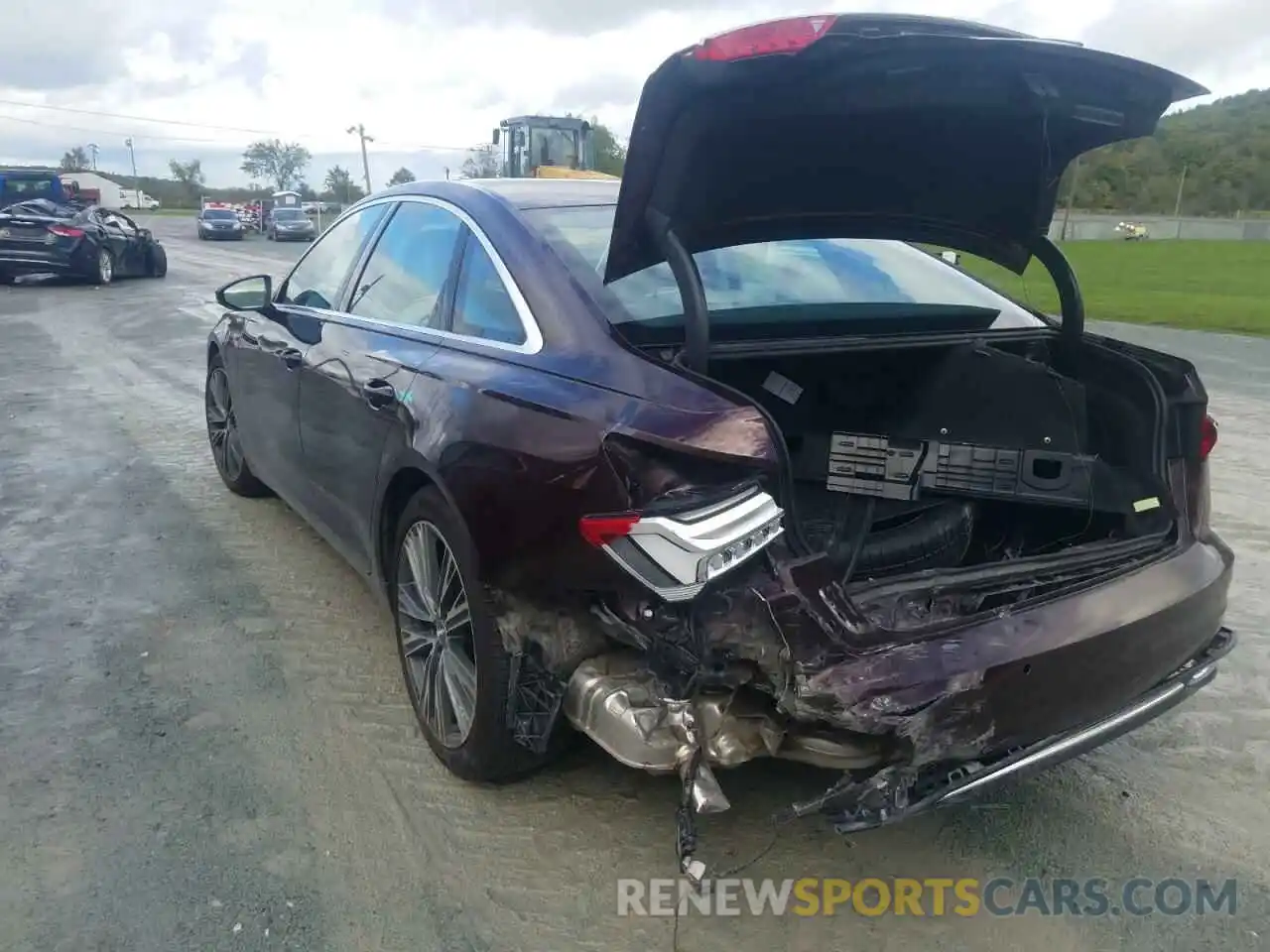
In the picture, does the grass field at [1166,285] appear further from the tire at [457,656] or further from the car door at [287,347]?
the car door at [287,347]

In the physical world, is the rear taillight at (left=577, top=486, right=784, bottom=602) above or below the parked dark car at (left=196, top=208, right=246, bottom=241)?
above

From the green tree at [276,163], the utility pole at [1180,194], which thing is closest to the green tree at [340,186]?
the green tree at [276,163]

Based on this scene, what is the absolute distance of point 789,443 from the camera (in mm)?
3455

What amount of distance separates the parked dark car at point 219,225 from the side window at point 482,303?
1547 inches

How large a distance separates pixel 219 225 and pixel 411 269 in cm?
3903

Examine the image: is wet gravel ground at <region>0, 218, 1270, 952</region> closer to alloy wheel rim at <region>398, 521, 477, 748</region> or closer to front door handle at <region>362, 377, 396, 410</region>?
alloy wheel rim at <region>398, 521, 477, 748</region>

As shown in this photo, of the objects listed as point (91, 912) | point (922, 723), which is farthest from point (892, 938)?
point (91, 912)

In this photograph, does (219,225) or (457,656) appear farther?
(219,225)

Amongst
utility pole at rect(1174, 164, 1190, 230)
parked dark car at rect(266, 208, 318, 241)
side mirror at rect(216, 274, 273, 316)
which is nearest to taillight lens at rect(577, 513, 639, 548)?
side mirror at rect(216, 274, 273, 316)

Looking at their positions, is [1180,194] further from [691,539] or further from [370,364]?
[691,539]

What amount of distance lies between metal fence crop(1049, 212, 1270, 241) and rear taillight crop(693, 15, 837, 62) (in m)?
53.0

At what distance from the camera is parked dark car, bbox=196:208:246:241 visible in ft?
127

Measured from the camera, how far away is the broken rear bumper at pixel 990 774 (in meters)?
2.31

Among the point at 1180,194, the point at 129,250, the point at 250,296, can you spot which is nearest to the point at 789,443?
the point at 250,296
